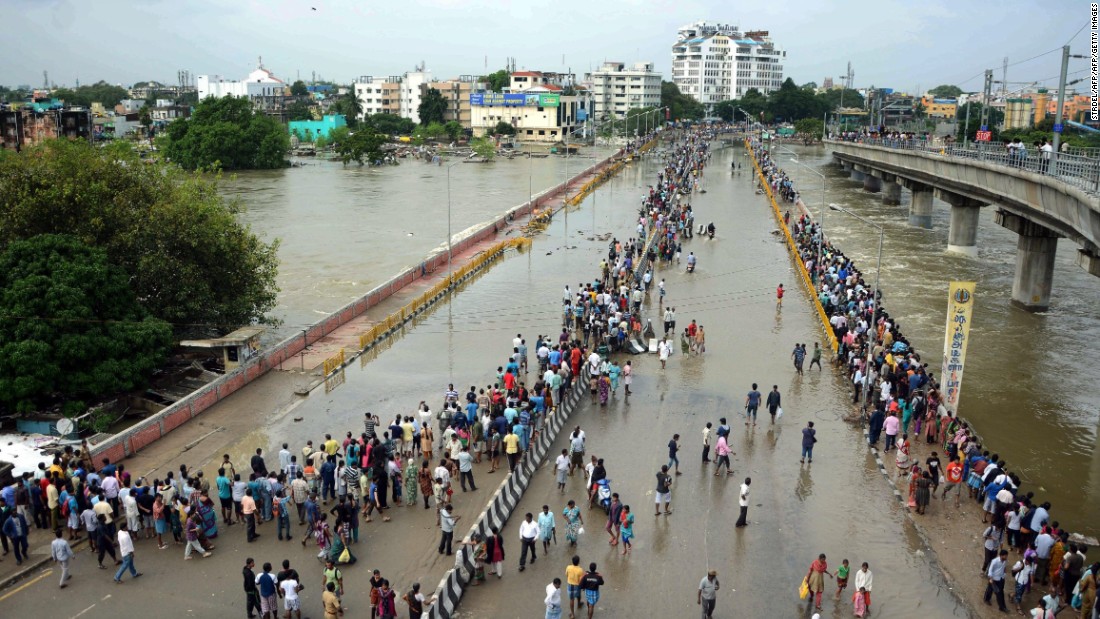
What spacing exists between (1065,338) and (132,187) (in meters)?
30.0

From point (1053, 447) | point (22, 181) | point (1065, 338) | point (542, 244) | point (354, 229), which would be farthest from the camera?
point (354, 229)

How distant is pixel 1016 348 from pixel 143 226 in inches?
1053

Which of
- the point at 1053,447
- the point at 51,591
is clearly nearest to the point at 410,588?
the point at 51,591

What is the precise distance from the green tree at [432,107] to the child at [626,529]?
459 feet

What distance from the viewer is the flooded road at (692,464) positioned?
1355 cm

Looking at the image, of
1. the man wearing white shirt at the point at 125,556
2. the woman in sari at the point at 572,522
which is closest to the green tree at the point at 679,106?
the woman in sari at the point at 572,522

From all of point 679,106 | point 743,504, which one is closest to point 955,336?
point 743,504

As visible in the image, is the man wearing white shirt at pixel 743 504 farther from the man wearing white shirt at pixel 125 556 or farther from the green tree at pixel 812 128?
the green tree at pixel 812 128

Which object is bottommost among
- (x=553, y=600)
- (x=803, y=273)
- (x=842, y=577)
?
(x=842, y=577)

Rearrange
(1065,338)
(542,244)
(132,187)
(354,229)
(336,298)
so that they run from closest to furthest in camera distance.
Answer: (132,187) → (1065,338) → (336,298) → (542,244) → (354,229)

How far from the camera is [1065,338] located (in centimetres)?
2973

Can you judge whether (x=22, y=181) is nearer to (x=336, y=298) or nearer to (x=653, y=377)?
(x=336, y=298)

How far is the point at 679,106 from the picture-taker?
613 feet

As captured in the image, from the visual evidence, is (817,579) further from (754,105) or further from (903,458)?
(754,105)
